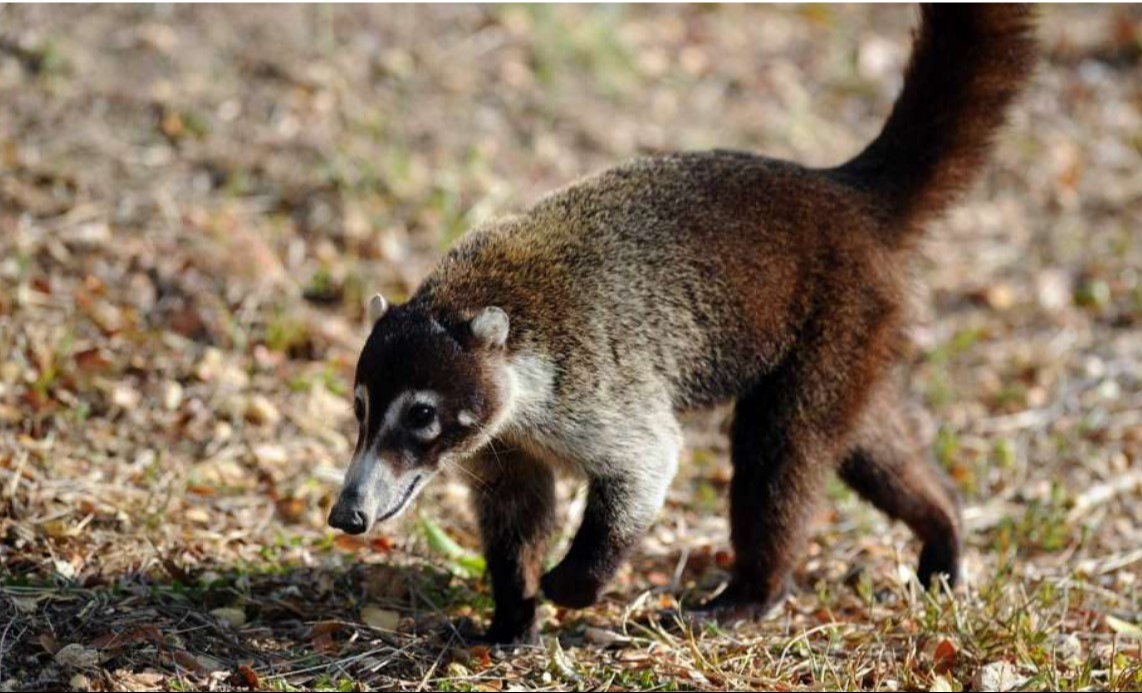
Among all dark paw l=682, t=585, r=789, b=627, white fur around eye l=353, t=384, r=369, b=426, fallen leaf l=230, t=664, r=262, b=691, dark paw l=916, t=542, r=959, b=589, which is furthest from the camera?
dark paw l=916, t=542, r=959, b=589

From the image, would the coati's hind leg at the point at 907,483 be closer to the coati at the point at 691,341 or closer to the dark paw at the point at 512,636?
the coati at the point at 691,341

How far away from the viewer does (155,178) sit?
8.91 meters

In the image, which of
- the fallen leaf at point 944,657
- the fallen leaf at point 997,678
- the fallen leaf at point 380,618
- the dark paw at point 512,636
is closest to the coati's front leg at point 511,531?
the dark paw at point 512,636

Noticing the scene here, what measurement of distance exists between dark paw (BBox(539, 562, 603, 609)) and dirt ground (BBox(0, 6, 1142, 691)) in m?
0.18

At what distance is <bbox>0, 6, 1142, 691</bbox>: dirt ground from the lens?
5.70m

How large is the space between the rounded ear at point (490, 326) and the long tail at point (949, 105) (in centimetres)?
177

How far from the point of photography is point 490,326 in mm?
5457

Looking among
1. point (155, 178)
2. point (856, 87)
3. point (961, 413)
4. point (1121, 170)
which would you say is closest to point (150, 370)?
point (155, 178)

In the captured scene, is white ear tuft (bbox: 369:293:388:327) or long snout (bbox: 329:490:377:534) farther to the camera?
white ear tuft (bbox: 369:293:388:327)

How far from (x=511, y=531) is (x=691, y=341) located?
3.39 ft

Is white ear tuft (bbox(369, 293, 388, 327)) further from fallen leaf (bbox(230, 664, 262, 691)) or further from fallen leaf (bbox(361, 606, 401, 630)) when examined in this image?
fallen leaf (bbox(230, 664, 262, 691))

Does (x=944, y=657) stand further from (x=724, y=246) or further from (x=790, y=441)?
(x=724, y=246)

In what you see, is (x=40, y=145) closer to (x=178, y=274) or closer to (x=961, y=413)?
(x=178, y=274)

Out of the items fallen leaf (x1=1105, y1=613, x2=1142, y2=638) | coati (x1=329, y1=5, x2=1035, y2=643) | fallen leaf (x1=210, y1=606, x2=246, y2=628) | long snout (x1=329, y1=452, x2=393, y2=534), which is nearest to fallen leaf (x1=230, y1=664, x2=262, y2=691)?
fallen leaf (x1=210, y1=606, x2=246, y2=628)
